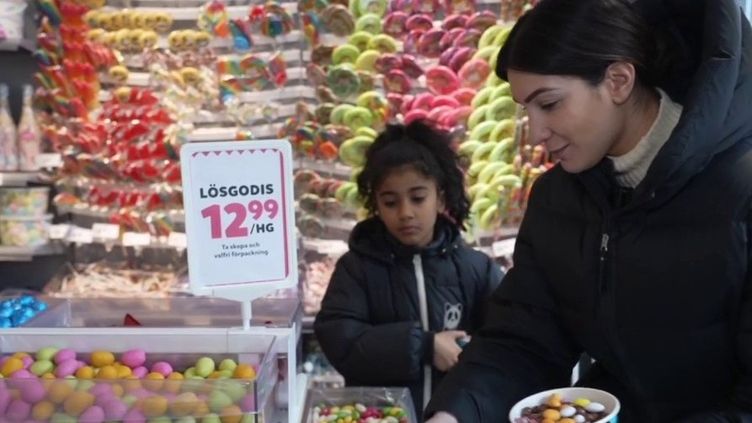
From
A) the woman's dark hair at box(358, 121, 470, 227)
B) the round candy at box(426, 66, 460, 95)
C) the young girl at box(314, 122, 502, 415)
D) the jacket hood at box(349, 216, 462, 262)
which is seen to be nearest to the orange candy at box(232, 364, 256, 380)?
the young girl at box(314, 122, 502, 415)

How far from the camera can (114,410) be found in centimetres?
118

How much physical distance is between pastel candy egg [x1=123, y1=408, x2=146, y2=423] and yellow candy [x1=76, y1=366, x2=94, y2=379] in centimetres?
16

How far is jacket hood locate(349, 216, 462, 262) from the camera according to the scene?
92.1 inches

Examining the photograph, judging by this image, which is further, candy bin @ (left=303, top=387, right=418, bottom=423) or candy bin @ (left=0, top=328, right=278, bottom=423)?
candy bin @ (left=303, top=387, right=418, bottom=423)

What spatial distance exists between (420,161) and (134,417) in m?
1.40

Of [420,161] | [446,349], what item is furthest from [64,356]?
[420,161]

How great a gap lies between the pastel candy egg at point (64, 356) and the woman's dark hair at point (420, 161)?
1.20m

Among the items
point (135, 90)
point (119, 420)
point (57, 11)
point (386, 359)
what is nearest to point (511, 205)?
point (386, 359)

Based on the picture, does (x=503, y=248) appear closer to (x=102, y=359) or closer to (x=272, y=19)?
(x=272, y=19)

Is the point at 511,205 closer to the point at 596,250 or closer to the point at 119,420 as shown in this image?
the point at 596,250

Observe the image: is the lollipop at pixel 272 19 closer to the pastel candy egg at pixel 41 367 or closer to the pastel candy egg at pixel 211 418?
the pastel candy egg at pixel 41 367

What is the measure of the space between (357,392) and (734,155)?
96 centimetres

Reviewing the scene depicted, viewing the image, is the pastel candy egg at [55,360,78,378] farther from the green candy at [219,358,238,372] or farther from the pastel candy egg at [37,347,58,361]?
the green candy at [219,358,238,372]

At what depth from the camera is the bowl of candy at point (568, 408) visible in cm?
119
